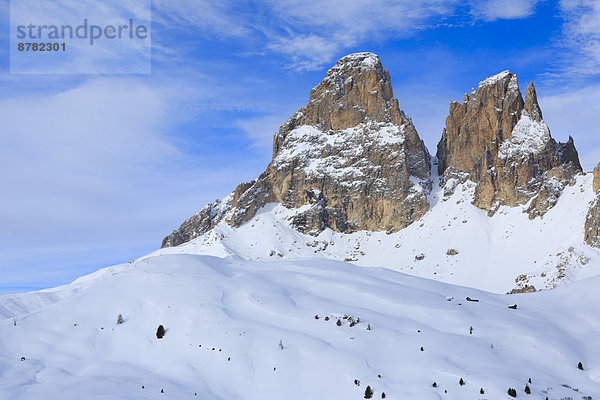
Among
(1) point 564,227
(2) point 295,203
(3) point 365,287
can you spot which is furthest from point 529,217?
(3) point 365,287

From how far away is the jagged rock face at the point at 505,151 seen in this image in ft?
420

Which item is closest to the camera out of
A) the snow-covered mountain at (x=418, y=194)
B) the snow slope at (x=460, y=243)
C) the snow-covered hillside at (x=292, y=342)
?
the snow-covered hillside at (x=292, y=342)

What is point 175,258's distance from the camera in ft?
143

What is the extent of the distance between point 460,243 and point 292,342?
10665 cm

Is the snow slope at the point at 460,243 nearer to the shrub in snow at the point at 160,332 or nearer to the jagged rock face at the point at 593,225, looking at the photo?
the jagged rock face at the point at 593,225

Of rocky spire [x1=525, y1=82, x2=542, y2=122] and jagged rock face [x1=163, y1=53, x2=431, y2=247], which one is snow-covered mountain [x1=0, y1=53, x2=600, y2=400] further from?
rocky spire [x1=525, y1=82, x2=542, y2=122]

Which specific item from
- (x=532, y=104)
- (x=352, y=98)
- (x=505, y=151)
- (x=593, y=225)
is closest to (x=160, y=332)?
(x=593, y=225)

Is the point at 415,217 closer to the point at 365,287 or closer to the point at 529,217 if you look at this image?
the point at 529,217

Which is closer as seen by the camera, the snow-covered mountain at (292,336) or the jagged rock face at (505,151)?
the snow-covered mountain at (292,336)

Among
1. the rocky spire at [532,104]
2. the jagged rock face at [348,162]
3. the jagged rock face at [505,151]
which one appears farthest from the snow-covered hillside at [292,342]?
the jagged rock face at [348,162]

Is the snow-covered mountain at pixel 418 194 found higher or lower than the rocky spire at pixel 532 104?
lower

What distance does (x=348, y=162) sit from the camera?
160500 mm

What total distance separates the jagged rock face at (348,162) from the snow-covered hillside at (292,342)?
372 feet

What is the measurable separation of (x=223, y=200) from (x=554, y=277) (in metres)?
130
